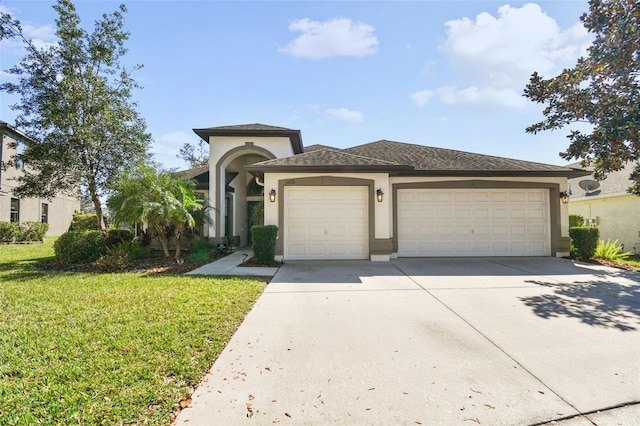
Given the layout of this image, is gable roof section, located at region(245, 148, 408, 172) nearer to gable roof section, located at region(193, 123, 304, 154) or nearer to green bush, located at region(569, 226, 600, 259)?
gable roof section, located at region(193, 123, 304, 154)

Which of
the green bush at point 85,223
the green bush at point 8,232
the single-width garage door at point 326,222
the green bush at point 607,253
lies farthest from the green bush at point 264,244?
the green bush at point 85,223

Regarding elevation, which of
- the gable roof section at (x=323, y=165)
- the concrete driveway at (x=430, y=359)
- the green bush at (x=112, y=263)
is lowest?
the concrete driveway at (x=430, y=359)

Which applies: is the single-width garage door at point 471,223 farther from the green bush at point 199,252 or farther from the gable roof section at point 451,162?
the green bush at point 199,252

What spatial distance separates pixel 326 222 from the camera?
9.93 metres

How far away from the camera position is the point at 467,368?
3.02m

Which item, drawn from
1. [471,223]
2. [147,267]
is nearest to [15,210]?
[147,267]

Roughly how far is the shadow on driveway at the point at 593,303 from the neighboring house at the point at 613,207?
31.4 feet

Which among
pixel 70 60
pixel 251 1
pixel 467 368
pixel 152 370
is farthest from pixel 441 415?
pixel 70 60

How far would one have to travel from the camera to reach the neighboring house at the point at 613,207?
43.3 feet

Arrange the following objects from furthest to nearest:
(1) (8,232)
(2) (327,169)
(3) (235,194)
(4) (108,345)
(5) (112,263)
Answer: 1. (1) (8,232)
2. (3) (235,194)
3. (2) (327,169)
4. (5) (112,263)
5. (4) (108,345)

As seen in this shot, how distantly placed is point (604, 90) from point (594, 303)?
579 centimetres

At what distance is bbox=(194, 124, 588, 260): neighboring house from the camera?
9.76m

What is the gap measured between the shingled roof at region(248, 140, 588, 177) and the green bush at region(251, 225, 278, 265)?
2033mm

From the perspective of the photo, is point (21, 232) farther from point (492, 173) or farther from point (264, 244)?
point (492, 173)
